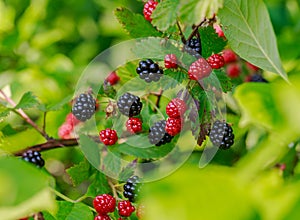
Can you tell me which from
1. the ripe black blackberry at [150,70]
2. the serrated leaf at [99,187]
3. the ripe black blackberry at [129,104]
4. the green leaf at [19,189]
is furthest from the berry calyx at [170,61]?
the green leaf at [19,189]

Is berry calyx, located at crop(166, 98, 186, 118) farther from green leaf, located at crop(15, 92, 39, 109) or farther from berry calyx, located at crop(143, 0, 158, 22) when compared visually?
green leaf, located at crop(15, 92, 39, 109)

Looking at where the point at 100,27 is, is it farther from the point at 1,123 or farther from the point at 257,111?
the point at 257,111

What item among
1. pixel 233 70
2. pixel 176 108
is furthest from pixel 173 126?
pixel 233 70

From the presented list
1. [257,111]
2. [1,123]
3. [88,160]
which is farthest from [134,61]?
[257,111]

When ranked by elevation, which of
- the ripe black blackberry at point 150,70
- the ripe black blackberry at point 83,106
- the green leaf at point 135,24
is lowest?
the ripe black blackberry at point 83,106

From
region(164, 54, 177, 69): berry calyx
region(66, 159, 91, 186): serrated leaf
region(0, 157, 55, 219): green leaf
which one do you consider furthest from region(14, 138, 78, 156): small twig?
region(0, 157, 55, 219): green leaf

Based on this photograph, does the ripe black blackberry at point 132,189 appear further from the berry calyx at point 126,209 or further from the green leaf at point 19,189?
the green leaf at point 19,189
